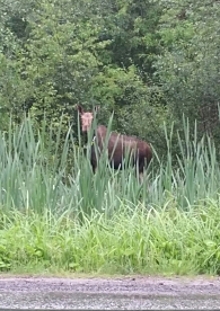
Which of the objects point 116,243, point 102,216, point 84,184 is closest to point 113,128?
point 84,184

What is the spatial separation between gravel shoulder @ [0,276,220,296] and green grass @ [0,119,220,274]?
0.31 metres

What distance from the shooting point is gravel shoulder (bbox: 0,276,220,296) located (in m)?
6.06

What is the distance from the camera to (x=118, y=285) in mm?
6328

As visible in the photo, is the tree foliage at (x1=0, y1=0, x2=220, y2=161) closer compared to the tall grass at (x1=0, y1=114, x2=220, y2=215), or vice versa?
the tall grass at (x1=0, y1=114, x2=220, y2=215)

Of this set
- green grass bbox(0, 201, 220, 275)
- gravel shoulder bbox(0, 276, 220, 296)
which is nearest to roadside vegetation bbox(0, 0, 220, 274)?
green grass bbox(0, 201, 220, 275)

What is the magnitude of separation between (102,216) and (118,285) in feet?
5.67

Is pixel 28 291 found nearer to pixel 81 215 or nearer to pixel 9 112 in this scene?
pixel 81 215

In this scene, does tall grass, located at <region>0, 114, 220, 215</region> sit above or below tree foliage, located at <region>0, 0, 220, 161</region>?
below

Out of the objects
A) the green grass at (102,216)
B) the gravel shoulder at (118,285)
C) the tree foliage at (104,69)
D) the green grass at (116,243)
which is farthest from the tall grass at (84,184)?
the tree foliage at (104,69)

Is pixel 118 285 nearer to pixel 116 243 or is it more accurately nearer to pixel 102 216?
pixel 116 243

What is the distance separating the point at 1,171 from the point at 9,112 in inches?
348

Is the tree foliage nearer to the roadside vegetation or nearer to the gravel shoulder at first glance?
the roadside vegetation

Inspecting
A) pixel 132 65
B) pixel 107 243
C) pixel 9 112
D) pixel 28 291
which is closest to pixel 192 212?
pixel 107 243

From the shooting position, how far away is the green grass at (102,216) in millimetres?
7215
